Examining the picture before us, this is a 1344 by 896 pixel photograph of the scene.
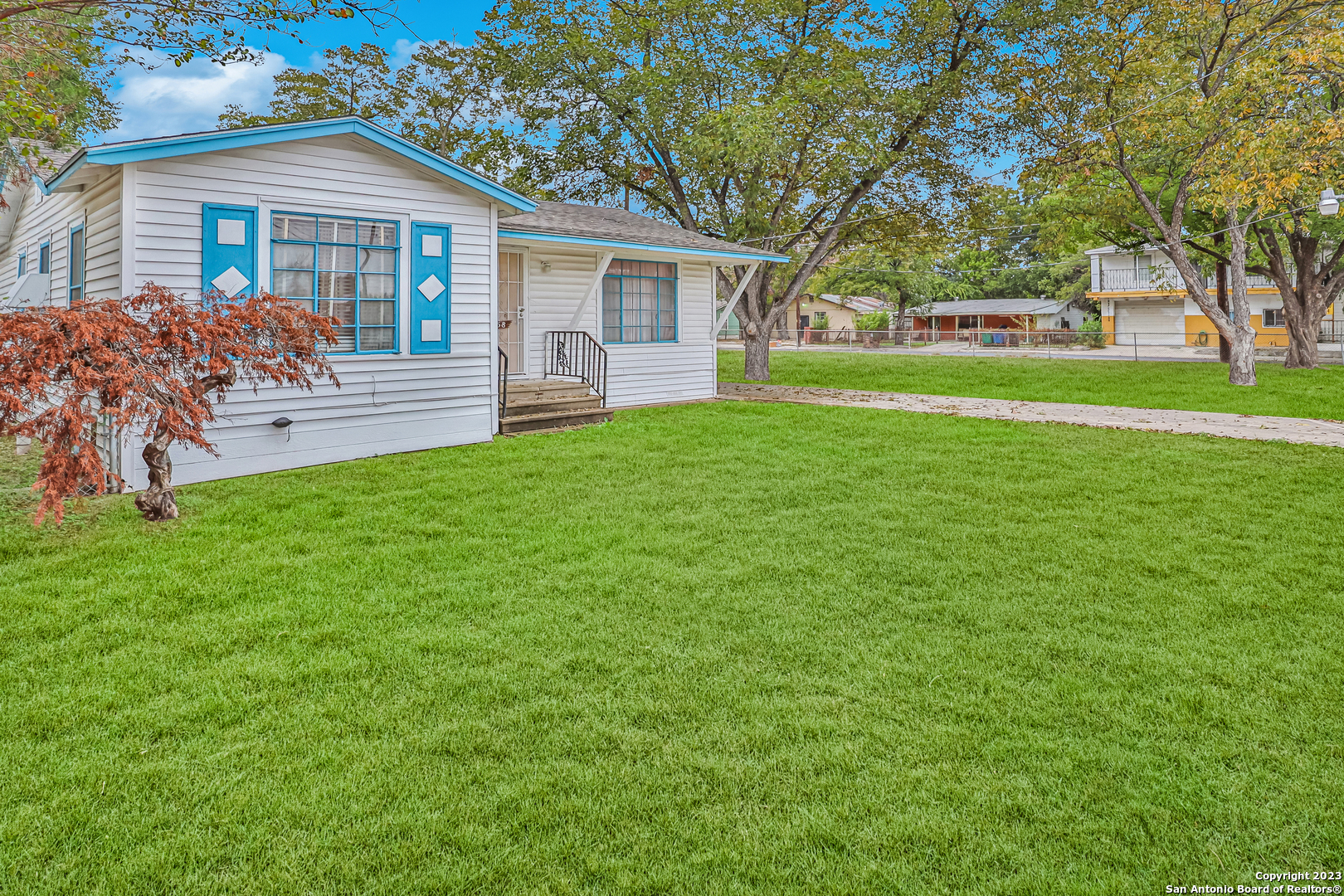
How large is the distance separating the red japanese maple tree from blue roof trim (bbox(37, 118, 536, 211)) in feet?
4.63

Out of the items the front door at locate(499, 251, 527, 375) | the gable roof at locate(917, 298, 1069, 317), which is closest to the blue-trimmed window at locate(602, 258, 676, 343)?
the front door at locate(499, 251, 527, 375)

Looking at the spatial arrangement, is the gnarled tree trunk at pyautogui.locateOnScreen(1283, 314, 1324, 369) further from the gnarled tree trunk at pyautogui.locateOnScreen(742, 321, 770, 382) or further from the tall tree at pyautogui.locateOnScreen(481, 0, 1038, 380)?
the gnarled tree trunk at pyautogui.locateOnScreen(742, 321, 770, 382)

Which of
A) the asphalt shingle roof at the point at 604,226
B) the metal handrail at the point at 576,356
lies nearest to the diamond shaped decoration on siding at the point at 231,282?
the asphalt shingle roof at the point at 604,226

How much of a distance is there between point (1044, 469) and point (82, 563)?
7.96 meters

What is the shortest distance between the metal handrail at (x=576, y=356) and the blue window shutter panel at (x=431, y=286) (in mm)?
3066

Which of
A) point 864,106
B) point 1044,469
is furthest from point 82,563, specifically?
point 864,106

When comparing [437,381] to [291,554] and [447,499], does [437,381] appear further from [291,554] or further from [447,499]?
[291,554]

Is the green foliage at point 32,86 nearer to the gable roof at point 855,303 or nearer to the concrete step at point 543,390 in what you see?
the concrete step at point 543,390

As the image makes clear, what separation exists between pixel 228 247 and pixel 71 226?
2573 mm

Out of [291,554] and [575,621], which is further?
[291,554]

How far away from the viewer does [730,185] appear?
1903cm

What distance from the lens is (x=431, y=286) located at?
27.7ft

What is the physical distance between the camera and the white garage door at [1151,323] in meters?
36.0

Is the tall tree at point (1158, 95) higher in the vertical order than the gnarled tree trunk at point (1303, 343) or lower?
higher
